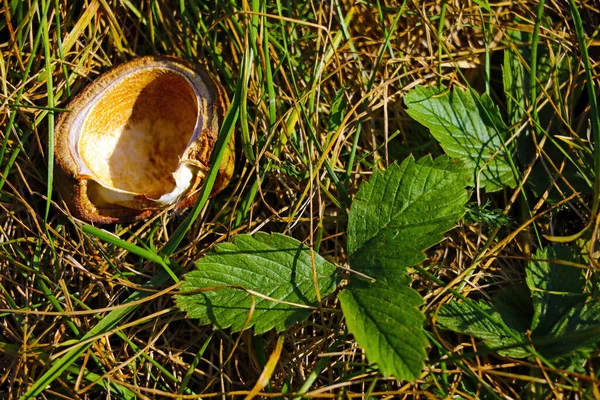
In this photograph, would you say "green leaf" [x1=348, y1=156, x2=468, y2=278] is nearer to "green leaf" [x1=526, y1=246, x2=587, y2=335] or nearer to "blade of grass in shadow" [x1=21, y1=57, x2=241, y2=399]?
"green leaf" [x1=526, y1=246, x2=587, y2=335]

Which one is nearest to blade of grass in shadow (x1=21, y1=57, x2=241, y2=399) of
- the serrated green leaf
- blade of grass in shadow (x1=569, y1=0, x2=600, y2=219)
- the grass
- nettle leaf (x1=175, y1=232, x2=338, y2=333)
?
the grass

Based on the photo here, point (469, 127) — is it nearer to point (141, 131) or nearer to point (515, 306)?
point (515, 306)

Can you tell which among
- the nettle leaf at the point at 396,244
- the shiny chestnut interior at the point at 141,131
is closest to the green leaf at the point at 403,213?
the nettle leaf at the point at 396,244

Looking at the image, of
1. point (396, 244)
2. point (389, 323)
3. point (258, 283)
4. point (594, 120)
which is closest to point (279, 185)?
point (258, 283)

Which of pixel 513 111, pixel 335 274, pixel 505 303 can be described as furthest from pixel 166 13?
pixel 505 303

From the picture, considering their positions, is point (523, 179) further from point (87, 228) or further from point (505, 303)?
point (87, 228)

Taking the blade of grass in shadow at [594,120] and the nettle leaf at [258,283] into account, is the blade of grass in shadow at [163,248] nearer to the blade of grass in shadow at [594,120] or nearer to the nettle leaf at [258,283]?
the nettle leaf at [258,283]

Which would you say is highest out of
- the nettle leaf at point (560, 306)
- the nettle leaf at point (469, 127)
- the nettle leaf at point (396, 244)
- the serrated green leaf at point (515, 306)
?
the nettle leaf at point (469, 127)
